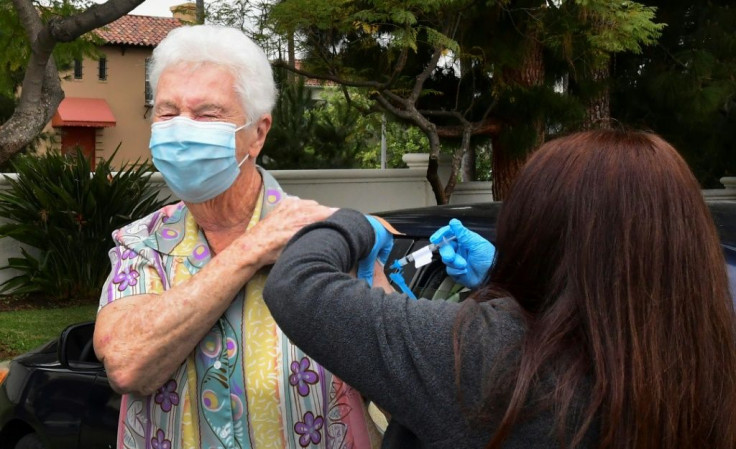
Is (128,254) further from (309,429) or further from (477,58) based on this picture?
(477,58)

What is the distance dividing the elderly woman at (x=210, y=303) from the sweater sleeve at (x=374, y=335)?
364mm

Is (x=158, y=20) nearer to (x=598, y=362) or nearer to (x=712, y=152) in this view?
(x=712, y=152)

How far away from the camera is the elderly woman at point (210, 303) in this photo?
1785 millimetres

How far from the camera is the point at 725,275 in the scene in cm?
144

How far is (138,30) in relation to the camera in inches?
1452

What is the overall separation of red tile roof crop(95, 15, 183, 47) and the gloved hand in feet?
111

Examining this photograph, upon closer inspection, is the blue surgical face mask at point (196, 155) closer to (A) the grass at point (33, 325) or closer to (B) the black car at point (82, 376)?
(B) the black car at point (82, 376)

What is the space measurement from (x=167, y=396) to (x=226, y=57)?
725 millimetres

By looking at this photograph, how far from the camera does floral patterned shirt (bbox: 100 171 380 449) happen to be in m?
1.87

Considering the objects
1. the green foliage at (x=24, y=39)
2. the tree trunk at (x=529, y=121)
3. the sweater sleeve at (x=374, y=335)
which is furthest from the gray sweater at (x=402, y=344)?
the tree trunk at (x=529, y=121)

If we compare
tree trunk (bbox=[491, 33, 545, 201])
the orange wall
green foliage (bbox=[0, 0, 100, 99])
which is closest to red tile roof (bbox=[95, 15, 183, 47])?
the orange wall

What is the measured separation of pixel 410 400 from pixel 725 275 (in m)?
0.54

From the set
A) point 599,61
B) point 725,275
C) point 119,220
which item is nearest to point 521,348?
point 725,275

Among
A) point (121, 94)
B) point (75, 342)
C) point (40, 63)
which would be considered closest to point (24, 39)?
point (40, 63)
